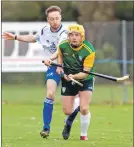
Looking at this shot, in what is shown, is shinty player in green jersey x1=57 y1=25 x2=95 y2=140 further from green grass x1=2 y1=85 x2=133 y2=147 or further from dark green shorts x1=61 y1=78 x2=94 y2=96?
green grass x1=2 y1=85 x2=133 y2=147

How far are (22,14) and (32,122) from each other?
27564mm

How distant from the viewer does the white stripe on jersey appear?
12.9 m

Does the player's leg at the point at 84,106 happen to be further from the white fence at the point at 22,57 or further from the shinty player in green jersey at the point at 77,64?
the white fence at the point at 22,57

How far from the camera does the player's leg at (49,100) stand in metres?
12.4

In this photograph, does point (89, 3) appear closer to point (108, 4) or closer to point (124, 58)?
point (108, 4)

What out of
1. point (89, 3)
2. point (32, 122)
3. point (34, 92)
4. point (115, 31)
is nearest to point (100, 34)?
point (115, 31)

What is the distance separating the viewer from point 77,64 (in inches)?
475

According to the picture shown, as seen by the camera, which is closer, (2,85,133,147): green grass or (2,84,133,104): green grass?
(2,85,133,147): green grass

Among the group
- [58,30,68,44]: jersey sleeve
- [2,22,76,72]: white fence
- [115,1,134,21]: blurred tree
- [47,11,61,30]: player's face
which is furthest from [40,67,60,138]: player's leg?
[115,1,134,21]: blurred tree

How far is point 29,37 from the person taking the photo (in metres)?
13.3

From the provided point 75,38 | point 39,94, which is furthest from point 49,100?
point 39,94

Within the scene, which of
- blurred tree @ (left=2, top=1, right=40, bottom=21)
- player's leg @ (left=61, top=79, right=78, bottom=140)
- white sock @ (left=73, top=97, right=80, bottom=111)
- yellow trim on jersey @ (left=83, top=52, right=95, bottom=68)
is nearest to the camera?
yellow trim on jersey @ (left=83, top=52, right=95, bottom=68)

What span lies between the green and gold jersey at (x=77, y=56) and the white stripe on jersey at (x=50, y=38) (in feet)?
2.29

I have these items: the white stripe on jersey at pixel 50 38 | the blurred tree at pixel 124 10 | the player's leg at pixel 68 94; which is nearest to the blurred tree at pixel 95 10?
the blurred tree at pixel 124 10
